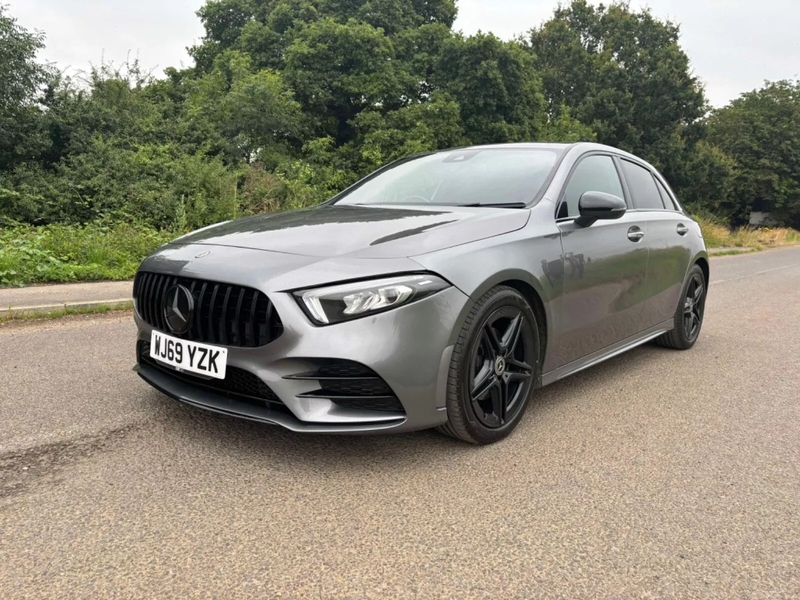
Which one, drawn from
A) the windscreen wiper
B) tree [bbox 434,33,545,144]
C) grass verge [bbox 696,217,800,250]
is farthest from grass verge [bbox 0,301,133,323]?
tree [bbox 434,33,545,144]

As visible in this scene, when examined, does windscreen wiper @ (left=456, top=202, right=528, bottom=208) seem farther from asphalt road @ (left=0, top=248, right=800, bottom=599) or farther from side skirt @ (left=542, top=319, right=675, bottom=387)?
asphalt road @ (left=0, top=248, right=800, bottom=599)

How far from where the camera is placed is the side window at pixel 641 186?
14.1ft

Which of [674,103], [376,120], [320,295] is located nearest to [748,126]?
[674,103]

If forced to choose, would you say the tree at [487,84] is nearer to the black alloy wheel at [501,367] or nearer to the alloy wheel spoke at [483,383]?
the black alloy wheel at [501,367]

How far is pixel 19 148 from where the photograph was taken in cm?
1575

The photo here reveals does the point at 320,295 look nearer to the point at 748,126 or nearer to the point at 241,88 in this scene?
the point at 241,88

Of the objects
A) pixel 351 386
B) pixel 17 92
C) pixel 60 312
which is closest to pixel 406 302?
pixel 351 386

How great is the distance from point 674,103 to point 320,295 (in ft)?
121

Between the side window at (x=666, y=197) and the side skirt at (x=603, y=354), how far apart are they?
36.0 inches

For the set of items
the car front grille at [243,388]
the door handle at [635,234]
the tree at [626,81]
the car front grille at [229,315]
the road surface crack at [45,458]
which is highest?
the tree at [626,81]

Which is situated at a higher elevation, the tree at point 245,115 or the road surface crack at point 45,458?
the tree at point 245,115

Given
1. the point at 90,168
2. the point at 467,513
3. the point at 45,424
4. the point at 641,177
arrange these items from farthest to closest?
the point at 90,168
the point at 641,177
the point at 45,424
the point at 467,513

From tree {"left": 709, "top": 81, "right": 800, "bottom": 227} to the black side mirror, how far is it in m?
41.9

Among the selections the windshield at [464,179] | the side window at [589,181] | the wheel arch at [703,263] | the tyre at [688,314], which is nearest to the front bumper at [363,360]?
the windshield at [464,179]
